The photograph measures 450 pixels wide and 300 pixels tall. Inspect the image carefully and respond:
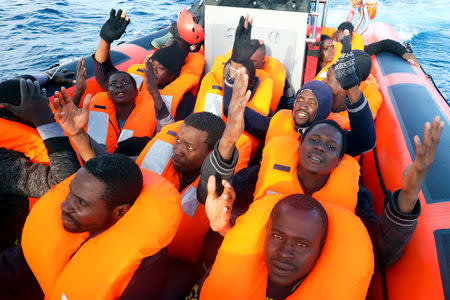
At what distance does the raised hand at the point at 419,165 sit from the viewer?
1258 millimetres

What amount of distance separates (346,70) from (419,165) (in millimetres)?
784

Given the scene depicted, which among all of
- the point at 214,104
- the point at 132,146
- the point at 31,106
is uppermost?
the point at 31,106

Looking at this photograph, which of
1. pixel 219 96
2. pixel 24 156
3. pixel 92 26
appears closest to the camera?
pixel 24 156

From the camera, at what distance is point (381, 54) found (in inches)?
169

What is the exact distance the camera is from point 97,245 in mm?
1337

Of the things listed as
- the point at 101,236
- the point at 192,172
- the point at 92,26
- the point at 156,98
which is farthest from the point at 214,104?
the point at 92,26

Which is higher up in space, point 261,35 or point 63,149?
point 261,35

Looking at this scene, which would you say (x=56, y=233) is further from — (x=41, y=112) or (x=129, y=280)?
(x=41, y=112)

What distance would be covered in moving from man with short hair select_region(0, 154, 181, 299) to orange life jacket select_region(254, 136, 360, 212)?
63cm

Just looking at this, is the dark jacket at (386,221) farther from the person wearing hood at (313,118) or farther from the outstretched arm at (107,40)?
the outstretched arm at (107,40)

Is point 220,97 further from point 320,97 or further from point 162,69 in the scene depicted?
point 320,97

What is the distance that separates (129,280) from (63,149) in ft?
2.64

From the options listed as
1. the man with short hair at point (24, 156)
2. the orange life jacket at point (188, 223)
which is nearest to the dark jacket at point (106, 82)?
the orange life jacket at point (188, 223)

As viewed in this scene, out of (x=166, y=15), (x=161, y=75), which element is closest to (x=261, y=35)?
(x=161, y=75)
